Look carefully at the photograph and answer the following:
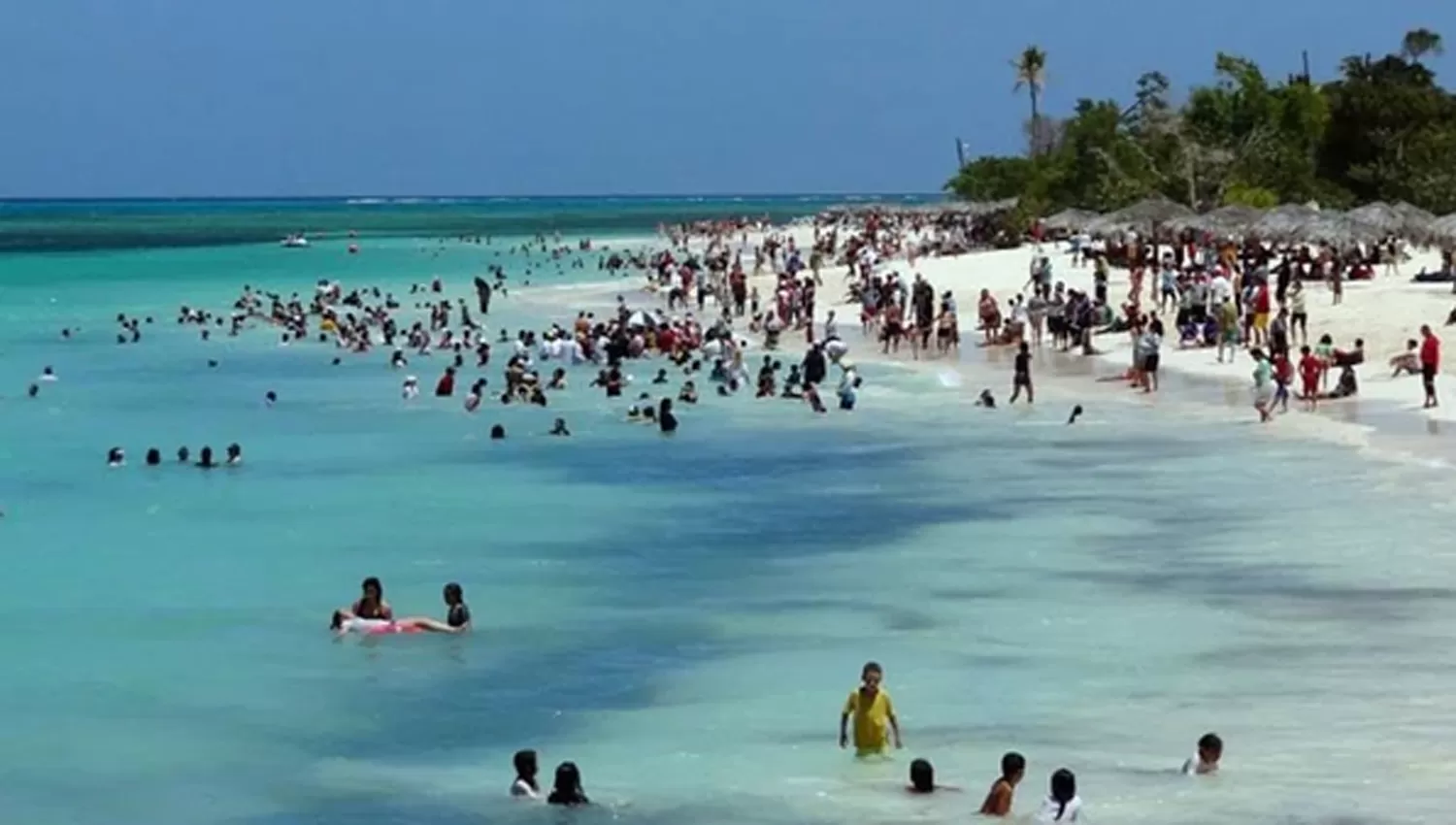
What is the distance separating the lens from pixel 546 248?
330ft

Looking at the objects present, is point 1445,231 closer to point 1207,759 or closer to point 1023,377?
point 1023,377

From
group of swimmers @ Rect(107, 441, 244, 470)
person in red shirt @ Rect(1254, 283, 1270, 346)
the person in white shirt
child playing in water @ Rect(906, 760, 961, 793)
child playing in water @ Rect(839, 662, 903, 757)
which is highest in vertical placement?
the person in white shirt

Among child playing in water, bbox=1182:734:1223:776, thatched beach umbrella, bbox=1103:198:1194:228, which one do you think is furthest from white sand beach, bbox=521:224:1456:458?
child playing in water, bbox=1182:734:1223:776

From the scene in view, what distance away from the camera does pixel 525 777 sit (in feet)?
41.7

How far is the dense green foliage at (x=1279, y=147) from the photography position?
205 feet

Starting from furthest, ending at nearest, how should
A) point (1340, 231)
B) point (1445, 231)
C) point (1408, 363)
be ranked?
point (1340, 231), point (1445, 231), point (1408, 363)

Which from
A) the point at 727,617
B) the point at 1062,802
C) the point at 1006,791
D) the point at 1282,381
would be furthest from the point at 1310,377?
the point at 1062,802

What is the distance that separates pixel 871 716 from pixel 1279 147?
5845 centimetres

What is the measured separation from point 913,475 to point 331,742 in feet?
40.6

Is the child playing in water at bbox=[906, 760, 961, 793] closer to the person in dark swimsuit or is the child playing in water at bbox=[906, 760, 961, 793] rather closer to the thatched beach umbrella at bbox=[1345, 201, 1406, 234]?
the person in dark swimsuit

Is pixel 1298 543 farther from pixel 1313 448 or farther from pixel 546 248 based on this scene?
pixel 546 248

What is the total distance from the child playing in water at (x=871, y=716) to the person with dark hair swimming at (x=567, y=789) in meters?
1.93

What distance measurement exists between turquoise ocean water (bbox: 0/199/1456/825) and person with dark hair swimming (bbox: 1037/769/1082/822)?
18.9 inches

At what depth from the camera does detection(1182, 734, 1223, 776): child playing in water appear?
12.8 meters
